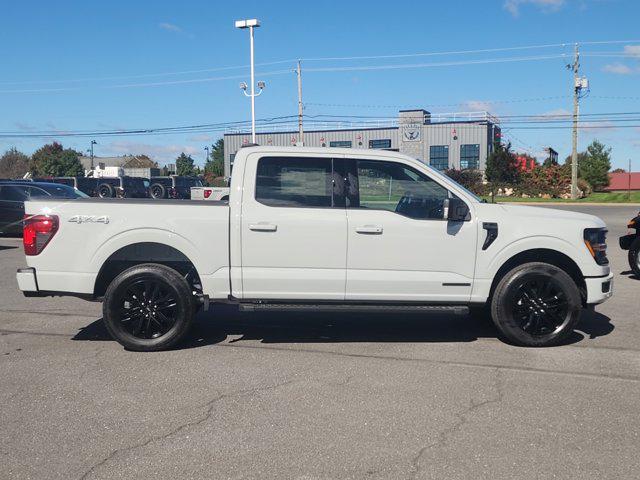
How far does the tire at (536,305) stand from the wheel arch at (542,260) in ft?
0.46

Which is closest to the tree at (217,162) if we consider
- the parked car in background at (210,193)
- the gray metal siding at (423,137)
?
the gray metal siding at (423,137)

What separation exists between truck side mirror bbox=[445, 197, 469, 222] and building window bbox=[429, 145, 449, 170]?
2543 inches

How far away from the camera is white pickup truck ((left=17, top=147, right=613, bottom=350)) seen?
19.6 feet

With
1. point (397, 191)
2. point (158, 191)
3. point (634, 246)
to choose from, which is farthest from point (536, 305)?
point (158, 191)

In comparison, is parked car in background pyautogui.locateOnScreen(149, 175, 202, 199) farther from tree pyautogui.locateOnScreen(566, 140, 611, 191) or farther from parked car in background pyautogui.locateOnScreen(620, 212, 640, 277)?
tree pyautogui.locateOnScreen(566, 140, 611, 191)

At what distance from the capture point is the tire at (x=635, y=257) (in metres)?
10.5

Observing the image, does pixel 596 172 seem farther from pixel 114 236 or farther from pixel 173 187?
pixel 114 236

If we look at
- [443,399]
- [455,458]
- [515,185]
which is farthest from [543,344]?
[515,185]

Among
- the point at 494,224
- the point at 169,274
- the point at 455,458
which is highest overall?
the point at 494,224

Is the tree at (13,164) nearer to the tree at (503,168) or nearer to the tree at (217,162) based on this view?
the tree at (217,162)

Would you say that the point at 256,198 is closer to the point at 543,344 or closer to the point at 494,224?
the point at 494,224

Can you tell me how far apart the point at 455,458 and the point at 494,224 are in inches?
113

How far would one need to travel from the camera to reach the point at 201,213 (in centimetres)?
601

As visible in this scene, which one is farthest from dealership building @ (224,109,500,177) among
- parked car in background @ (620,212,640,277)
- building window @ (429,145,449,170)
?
parked car in background @ (620,212,640,277)
